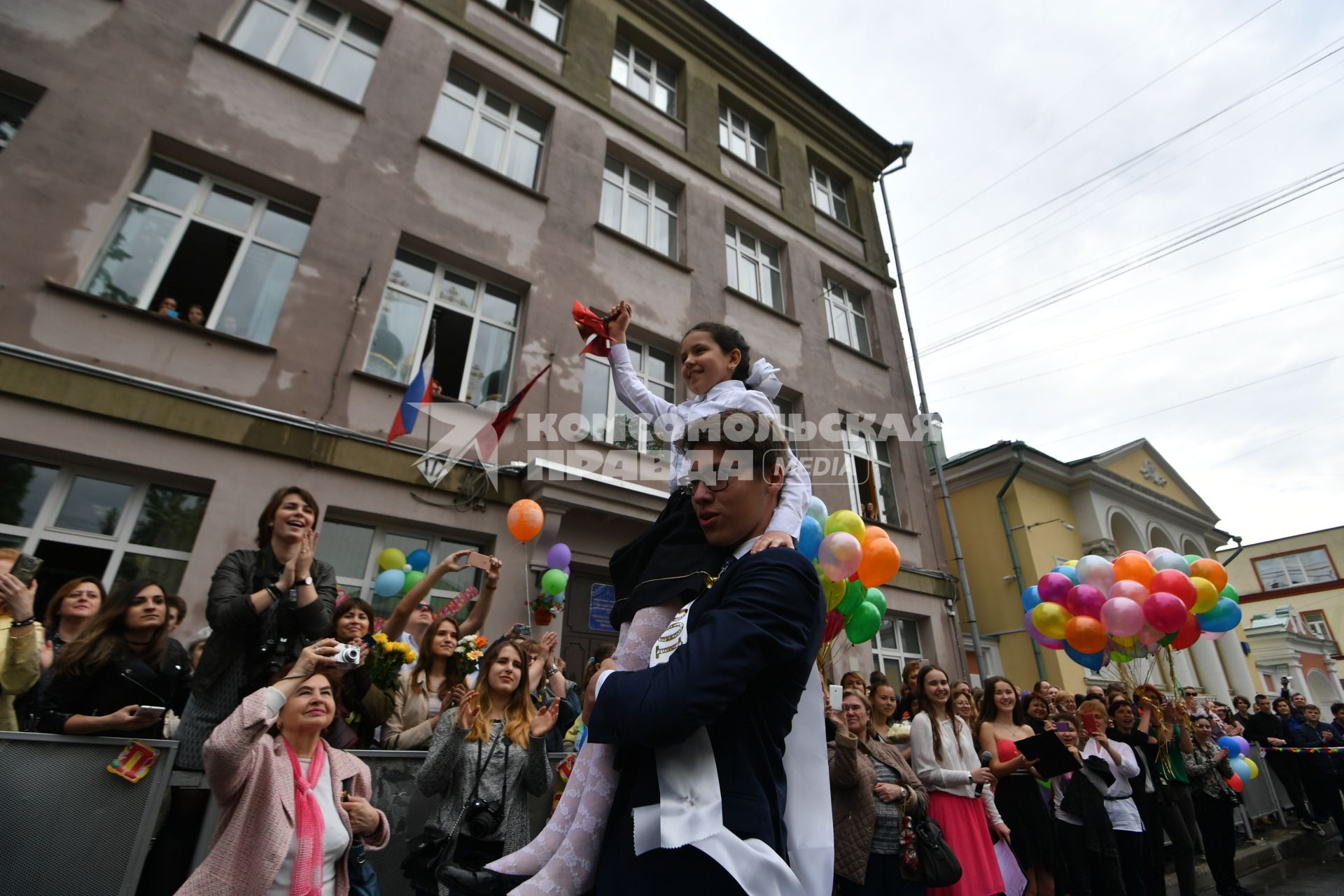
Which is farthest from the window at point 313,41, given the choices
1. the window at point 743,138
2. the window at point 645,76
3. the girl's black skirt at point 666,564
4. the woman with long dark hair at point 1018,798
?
the woman with long dark hair at point 1018,798

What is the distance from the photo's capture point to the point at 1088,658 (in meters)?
7.74

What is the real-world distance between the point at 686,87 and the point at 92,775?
43.3 feet

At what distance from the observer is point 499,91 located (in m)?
9.84

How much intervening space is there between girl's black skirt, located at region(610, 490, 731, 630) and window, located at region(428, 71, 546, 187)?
28.6ft

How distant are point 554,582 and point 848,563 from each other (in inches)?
132

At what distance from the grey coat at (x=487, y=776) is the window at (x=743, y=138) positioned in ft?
40.6

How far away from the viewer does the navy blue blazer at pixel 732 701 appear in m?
1.09

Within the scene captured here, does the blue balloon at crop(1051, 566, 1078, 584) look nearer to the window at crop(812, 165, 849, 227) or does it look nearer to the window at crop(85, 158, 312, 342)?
the window at crop(812, 165, 849, 227)

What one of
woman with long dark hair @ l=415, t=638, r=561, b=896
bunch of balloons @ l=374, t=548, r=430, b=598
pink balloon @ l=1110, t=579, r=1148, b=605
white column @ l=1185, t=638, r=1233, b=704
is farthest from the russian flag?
white column @ l=1185, t=638, r=1233, b=704

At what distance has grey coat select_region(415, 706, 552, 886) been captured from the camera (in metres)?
3.14

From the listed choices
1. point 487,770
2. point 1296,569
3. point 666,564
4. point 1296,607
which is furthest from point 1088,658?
point 1296,569

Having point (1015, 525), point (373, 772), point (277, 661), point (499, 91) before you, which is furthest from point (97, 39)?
point (1015, 525)

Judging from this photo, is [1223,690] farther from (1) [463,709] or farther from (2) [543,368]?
(1) [463,709]

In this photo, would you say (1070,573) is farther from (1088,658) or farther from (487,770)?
(487,770)
